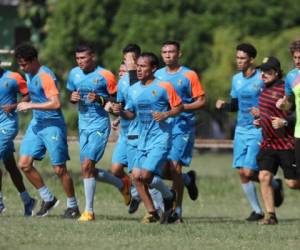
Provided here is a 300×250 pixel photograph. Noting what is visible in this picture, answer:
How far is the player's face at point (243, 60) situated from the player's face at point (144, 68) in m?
1.81

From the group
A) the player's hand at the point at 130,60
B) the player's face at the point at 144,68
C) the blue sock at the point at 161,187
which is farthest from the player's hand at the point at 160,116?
the player's hand at the point at 130,60

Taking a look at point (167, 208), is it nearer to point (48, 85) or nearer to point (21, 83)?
point (48, 85)

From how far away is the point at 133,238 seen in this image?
1444 cm

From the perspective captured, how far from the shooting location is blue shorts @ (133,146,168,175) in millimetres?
16031

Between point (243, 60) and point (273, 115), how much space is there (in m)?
1.12

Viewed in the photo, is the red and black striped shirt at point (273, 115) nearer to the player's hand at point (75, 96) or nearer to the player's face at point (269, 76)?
the player's face at point (269, 76)

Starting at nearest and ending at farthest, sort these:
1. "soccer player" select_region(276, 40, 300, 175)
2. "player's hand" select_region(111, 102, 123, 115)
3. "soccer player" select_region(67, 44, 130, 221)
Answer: "soccer player" select_region(276, 40, 300, 175) < "player's hand" select_region(111, 102, 123, 115) < "soccer player" select_region(67, 44, 130, 221)

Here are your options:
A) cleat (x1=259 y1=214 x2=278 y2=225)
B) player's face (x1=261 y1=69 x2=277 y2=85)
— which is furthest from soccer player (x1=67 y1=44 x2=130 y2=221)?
cleat (x1=259 y1=214 x2=278 y2=225)

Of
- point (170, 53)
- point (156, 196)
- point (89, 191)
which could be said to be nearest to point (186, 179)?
point (156, 196)

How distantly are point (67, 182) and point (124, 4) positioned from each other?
2414 centimetres

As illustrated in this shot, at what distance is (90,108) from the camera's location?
17031mm

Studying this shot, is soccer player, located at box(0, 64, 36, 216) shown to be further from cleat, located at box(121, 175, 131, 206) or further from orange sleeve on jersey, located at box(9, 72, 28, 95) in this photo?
cleat, located at box(121, 175, 131, 206)

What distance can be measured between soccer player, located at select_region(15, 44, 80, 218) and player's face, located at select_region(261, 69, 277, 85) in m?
2.68

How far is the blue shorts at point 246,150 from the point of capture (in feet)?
58.2
